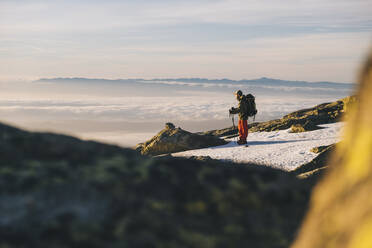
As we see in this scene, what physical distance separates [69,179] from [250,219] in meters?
1.61

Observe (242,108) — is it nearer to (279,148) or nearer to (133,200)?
(279,148)

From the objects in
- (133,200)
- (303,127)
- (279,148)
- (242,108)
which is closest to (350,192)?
(133,200)

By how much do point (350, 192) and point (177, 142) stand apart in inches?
997

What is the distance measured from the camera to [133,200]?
3477 mm

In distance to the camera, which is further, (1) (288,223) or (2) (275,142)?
(2) (275,142)

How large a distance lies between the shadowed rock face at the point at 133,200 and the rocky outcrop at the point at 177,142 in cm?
2332

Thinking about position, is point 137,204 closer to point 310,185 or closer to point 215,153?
point 310,185

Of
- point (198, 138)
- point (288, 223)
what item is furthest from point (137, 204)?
point (198, 138)

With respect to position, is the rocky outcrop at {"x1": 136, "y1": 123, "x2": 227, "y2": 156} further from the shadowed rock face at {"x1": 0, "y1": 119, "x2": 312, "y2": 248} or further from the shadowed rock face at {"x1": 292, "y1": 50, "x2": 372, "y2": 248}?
the shadowed rock face at {"x1": 292, "y1": 50, "x2": 372, "y2": 248}

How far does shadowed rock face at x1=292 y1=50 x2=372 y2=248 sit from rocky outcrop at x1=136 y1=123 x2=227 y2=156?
2413 centimetres

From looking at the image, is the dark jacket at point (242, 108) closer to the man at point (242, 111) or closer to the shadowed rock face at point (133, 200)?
the man at point (242, 111)

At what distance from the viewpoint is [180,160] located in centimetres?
417

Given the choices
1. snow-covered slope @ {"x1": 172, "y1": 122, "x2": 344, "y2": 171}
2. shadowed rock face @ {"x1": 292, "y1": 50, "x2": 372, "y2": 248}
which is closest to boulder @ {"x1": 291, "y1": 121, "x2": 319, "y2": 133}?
snow-covered slope @ {"x1": 172, "y1": 122, "x2": 344, "y2": 171}

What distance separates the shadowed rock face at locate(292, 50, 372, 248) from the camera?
101 inches
